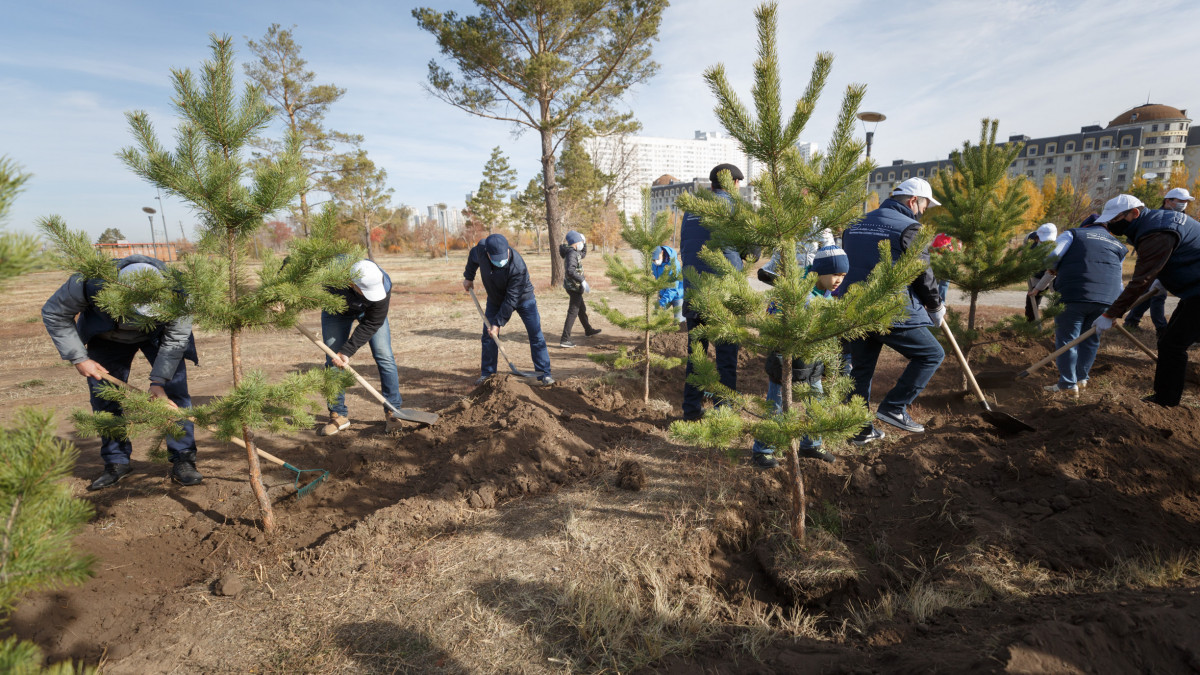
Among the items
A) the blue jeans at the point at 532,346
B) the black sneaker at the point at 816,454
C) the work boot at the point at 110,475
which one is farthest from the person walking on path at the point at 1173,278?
the work boot at the point at 110,475

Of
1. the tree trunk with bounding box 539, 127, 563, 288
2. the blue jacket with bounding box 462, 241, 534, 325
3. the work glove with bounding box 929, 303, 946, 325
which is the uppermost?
the tree trunk with bounding box 539, 127, 563, 288

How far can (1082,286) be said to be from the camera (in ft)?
17.4

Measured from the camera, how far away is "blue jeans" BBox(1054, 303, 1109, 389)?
210 inches

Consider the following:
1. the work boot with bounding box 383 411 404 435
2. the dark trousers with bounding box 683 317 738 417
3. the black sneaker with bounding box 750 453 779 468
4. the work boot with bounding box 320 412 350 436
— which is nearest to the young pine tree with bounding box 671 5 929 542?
the black sneaker with bounding box 750 453 779 468

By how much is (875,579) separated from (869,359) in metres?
2.04

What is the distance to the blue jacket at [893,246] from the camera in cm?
398

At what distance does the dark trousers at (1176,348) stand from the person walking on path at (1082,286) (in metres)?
1.07

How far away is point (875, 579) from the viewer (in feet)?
9.42

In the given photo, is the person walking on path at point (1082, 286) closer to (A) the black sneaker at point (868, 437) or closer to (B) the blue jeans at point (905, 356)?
(B) the blue jeans at point (905, 356)

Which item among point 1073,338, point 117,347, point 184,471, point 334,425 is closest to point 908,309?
point 1073,338

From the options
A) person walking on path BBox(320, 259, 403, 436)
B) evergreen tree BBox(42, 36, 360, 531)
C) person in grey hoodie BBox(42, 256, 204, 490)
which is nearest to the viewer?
evergreen tree BBox(42, 36, 360, 531)

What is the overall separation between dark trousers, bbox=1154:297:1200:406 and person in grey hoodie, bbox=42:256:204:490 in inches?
276

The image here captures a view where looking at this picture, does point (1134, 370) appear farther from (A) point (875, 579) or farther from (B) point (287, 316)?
(B) point (287, 316)

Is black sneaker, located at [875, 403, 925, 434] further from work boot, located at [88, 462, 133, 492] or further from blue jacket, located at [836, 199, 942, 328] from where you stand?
work boot, located at [88, 462, 133, 492]
